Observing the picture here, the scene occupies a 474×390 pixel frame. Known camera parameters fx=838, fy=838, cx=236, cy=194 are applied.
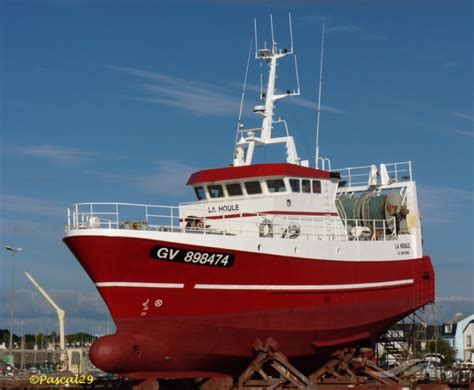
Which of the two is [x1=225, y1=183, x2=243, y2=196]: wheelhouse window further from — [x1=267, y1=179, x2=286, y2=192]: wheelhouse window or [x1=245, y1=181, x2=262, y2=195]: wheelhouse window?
[x1=267, y1=179, x2=286, y2=192]: wheelhouse window

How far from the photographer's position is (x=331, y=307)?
95.4 feet

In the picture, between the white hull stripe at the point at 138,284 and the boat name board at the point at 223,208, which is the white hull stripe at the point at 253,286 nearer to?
the white hull stripe at the point at 138,284

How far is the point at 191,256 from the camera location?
24891 millimetres

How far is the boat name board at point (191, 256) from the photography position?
80.1ft

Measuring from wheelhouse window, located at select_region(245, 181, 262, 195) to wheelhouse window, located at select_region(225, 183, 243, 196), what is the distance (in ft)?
0.93

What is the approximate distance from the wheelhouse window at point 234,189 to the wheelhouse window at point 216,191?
318 mm

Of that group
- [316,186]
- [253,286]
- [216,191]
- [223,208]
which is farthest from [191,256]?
[316,186]

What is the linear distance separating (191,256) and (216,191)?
5.99 m

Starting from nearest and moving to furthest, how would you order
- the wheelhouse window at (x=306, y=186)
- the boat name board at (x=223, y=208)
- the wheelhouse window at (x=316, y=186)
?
1. the boat name board at (x=223, y=208)
2. the wheelhouse window at (x=306, y=186)
3. the wheelhouse window at (x=316, y=186)

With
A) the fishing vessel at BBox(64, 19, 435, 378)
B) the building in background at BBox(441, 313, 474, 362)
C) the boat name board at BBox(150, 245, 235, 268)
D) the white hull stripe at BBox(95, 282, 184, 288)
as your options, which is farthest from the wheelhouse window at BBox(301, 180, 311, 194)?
the building in background at BBox(441, 313, 474, 362)

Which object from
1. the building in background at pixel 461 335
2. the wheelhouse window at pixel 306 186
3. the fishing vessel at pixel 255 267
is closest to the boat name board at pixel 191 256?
the fishing vessel at pixel 255 267

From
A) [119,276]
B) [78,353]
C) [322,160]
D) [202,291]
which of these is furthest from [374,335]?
[78,353]

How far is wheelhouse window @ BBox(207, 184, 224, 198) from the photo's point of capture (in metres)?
30.4

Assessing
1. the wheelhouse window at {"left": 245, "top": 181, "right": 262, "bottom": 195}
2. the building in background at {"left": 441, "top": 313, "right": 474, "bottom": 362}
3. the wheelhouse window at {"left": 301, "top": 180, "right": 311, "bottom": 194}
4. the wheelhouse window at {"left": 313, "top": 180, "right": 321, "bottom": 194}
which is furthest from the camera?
the building in background at {"left": 441, "top": 313, "right": 474, "bottom": 362}
